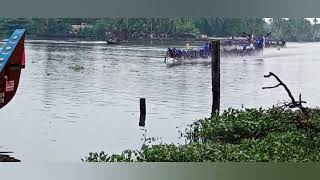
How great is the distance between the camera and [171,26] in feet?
11.6

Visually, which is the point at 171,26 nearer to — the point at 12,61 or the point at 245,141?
the point at 12,61

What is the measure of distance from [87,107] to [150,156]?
0.50 m

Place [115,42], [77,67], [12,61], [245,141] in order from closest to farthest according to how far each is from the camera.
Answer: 1. [12,61]
2. [115,42]
3. [77,67]
4. [245,141]

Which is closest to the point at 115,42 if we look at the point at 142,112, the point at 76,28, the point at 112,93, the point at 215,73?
the point at 76,28

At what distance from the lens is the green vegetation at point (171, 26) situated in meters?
3.47

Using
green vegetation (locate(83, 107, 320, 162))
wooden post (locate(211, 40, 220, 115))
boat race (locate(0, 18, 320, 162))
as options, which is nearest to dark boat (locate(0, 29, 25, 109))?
boat race (locate(0, 18, 320, 162))

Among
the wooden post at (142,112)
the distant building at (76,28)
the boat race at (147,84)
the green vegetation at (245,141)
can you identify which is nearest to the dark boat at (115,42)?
the boat race at (147,84)

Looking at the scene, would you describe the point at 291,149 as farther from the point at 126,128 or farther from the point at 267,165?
the point at 126,128

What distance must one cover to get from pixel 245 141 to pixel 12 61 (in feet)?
5.42

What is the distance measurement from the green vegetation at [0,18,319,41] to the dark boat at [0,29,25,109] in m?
0.05

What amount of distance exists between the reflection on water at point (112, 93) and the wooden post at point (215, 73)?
0.10ft

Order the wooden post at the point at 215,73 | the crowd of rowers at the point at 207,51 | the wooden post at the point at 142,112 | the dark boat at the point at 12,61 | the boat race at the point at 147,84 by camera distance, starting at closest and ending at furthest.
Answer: the dark boat at the point at 12,61 < the boat race at the point at 147,84 < the crowd of rowers at the point at 207,51 < the wooden post at the point at 215,73 < the wooden post at the point at 142,112

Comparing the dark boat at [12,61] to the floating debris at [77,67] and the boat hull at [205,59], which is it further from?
the boat hull at [205,59]
